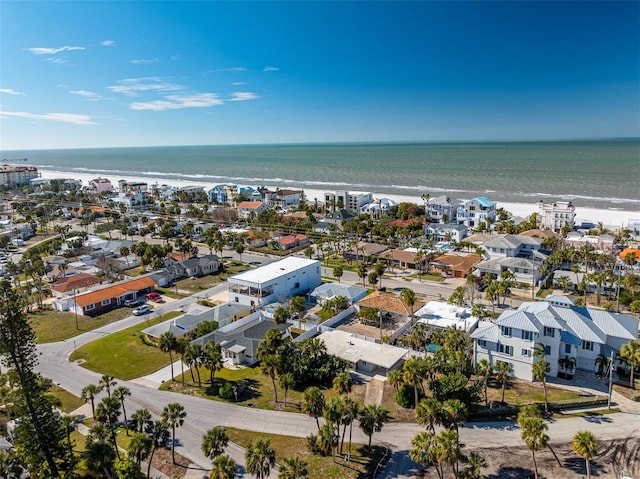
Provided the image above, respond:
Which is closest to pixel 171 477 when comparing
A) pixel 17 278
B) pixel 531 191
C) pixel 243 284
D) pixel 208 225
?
pixel 243 284

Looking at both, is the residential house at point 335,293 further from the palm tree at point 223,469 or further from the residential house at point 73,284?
the residential house at point 73,284

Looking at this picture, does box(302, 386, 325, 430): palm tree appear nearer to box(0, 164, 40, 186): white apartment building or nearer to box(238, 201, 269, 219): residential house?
box(238, 201, 269, 219): residential house

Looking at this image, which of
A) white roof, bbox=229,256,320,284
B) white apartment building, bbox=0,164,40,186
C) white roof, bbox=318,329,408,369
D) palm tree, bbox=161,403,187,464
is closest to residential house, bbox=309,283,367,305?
white roof, bbox=229,256,320,284

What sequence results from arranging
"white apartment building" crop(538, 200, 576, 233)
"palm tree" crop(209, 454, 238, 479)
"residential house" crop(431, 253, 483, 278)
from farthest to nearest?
"white apartment building" crop(538, 200, 576, 233) → "residential house" crop(431, 253, 483, 278) → "palm tree" crop(209, 454, 238, 479)

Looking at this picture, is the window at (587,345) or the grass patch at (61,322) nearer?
the window at (587,345)

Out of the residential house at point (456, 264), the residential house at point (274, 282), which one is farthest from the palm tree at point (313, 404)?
the residential house at point (456, 264)

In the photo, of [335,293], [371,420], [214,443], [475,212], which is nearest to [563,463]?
[371,420]
